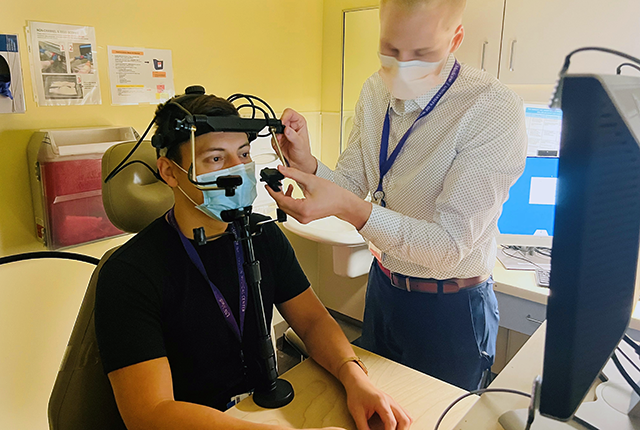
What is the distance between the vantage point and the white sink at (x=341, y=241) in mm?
2314

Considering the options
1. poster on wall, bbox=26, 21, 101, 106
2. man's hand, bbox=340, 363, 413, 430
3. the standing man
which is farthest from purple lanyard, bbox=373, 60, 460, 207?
poster on wall, bbox=26, 21, 101, 106

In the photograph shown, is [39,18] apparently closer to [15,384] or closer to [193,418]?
[15,384]

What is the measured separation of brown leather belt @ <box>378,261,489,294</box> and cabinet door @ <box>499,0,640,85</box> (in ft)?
3.51

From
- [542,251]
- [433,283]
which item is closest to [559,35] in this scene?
[542,251]

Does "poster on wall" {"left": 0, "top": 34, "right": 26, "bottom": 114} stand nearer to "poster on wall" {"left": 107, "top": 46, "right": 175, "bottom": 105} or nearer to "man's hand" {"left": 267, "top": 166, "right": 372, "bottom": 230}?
"poster on wall" {"left": 107, "top": 46, "right": 175, "bottom": 105}

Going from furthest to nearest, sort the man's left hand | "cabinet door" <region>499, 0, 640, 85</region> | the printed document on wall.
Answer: the printed document on wall
"cabinet door" <region>499, 0, 640, 85</region>
the man's left hand

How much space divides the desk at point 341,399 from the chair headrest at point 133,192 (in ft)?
1.80

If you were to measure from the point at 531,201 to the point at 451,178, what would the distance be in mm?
1215

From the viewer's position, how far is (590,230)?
44 cm

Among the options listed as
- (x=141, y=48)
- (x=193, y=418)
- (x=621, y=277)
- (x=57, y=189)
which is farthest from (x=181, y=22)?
(x=621, y=277)

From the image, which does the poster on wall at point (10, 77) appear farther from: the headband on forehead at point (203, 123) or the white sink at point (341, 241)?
the white sink at point (341, 241)

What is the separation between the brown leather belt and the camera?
123 cm

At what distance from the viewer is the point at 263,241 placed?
1307 mm

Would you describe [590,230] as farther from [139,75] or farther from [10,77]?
[139,75]
